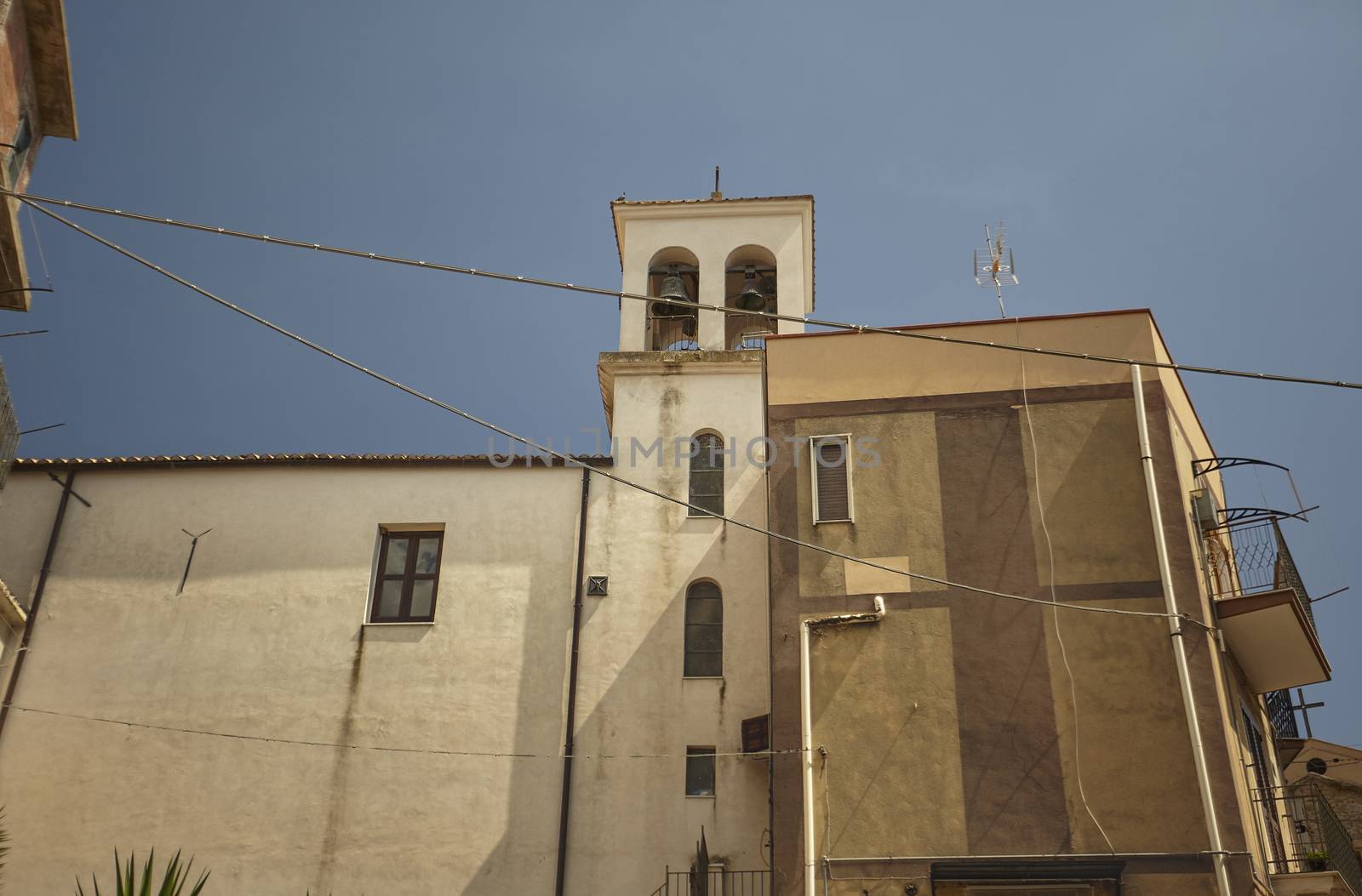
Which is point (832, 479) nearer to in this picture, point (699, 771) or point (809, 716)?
point (809, 716)

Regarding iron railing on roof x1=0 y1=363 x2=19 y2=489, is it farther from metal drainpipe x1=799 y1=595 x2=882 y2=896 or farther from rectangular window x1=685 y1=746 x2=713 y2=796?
metal drainpipe x1=799 y1=595 x2=882 y2=896

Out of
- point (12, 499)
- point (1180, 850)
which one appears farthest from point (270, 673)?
point (1180, 850)

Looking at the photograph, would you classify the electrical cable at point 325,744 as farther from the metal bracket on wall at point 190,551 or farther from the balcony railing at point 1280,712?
the balcony railing at point 1280,712

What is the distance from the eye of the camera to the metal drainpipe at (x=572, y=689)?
1831 cm

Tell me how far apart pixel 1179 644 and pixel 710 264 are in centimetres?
1109

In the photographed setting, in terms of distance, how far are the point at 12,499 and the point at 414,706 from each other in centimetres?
766

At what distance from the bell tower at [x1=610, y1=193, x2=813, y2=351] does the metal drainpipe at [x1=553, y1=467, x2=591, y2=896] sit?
3246mm

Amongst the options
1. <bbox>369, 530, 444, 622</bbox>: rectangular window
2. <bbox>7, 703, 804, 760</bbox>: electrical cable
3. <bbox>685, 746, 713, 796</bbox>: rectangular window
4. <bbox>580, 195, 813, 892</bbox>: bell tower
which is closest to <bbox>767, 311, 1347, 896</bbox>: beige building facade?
<bbox>580, 195, 813, 892</bbox>: bell tower

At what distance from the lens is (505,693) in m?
19.6

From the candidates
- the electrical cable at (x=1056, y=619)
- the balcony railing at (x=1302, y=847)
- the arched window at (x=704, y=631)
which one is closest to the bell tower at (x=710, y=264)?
the arched window at (x=704, y=631)

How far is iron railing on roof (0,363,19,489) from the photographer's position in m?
16.0

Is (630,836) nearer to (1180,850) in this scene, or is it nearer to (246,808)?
(246,808)

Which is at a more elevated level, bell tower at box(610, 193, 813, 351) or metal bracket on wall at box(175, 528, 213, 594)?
bell tower at box(610, 193, 813, 351)

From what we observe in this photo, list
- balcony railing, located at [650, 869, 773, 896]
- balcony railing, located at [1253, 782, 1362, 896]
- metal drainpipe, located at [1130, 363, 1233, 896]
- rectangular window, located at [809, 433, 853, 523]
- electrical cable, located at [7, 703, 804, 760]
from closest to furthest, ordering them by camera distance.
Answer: metal drainpipe, located at [1130, 363, 1233, 896], balcony railing, located at [1253, 782, 1362, 896], rectangular window, located at [809, 433, 853, 523], balcony railing, located at [650, 869, 773, 896], electrical cable, located at [7, 703, 804, 760]
